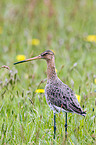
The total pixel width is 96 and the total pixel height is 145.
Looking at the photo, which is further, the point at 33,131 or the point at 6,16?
the point at 6,16

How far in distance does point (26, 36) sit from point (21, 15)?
3.38ft

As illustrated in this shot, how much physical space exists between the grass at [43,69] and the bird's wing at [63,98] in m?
0.10

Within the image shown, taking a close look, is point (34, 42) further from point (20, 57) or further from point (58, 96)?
point (58, 96)

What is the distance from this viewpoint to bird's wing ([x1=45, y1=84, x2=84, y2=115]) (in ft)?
7.88

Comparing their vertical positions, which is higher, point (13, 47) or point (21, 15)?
point (21, 15)

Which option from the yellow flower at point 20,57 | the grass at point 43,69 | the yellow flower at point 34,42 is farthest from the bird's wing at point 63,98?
the yellow flower at point 34,42

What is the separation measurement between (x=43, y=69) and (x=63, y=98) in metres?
2.01

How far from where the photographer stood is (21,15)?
Result: 6.37 meters

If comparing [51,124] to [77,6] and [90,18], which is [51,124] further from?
[77,6]

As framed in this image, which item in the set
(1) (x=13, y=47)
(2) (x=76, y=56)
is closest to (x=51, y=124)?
(2) (x=76, y=56)

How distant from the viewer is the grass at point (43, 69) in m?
2.65

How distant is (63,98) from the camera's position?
2.46 m

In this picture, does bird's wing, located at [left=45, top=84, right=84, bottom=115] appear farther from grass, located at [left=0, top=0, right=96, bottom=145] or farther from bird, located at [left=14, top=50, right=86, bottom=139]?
grass, located at [left=0, top=0, right=96, bottom=145]

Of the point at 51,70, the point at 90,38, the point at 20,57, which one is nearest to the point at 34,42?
the point at 20,57
